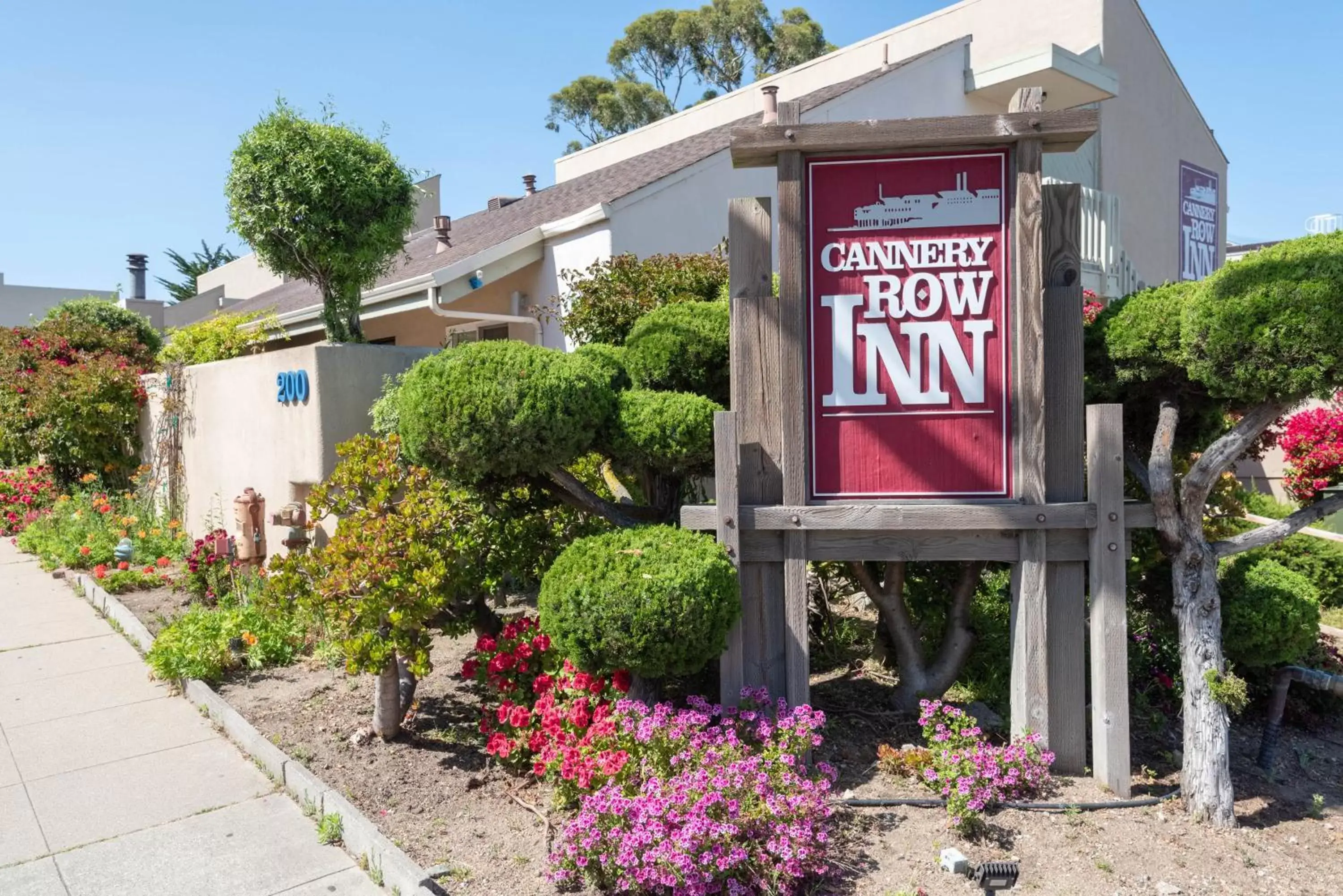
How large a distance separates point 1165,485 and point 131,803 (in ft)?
16.4

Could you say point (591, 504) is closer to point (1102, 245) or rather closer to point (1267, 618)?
point (1267, 618)

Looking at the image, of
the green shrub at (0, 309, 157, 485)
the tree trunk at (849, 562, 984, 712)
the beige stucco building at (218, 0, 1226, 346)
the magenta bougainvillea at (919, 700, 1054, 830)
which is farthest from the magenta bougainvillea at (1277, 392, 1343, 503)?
the green shrub at (0, 309, 157, 485)

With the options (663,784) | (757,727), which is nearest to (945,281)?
(757,727)

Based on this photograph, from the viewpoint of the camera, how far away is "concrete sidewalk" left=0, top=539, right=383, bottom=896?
142 inches

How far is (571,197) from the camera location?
12000 mm

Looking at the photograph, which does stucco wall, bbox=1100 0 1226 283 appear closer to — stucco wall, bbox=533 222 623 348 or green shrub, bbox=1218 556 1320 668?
stucco wall, bbox=533 222 623 348

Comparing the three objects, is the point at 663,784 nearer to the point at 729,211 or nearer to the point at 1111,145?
the point at 729,211

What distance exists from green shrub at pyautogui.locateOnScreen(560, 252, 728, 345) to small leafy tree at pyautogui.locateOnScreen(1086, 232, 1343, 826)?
3.32 meters

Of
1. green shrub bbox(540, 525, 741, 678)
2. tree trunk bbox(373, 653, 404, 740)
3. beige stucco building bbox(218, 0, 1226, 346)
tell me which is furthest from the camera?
beige stucco building bbox(218, 0, 1226, 346)

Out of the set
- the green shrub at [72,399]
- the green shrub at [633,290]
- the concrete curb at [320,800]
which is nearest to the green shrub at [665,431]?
the concrete curb at [320,800]

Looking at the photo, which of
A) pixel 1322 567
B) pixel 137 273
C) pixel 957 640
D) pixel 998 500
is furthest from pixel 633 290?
pixel 137 273

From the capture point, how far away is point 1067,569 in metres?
4.16

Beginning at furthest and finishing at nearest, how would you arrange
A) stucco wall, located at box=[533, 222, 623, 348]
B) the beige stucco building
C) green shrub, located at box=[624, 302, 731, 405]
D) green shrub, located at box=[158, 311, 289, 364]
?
green shrub, located at box=[158, 311, 289, 364] < the beige stucco building < stucco wall, located at box=[533, 222, 623, 348] < green shrub, located at box=[624, 302, 731, 405]

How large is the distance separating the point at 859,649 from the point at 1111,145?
437 inches
